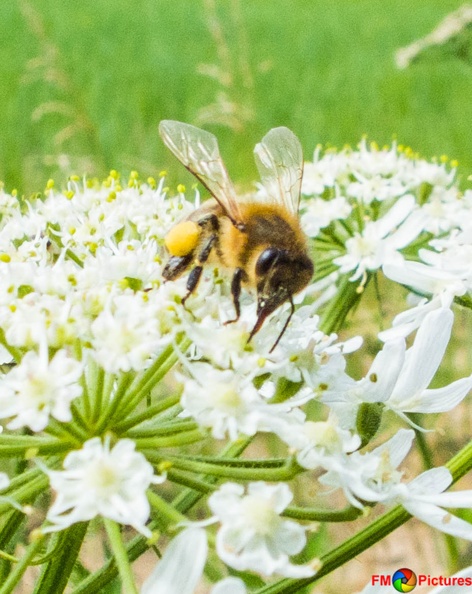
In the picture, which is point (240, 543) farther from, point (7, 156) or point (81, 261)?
point (7, 156)

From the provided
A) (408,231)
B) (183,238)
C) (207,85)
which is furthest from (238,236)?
(207,85)

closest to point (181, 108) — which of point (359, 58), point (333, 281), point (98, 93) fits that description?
point (98, 93)

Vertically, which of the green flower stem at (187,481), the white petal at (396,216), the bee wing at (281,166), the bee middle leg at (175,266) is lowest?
the green flower stem at (187,481)

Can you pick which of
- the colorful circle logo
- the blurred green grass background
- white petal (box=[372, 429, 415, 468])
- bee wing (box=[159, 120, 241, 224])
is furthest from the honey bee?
the blurred green grass background

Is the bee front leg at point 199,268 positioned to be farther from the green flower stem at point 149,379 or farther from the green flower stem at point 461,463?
the green flower stem at point 461,463

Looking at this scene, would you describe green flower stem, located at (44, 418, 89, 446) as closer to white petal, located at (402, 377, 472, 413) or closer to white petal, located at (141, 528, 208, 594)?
white petal, located at (141, 528, 208, 594)

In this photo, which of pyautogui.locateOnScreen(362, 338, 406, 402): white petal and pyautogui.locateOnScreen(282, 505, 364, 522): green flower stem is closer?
pyautogui.locateOnScreen(282, 505, 364, 522): green flower stem

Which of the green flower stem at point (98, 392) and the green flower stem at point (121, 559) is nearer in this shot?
the green flower stem at point (121, 559)

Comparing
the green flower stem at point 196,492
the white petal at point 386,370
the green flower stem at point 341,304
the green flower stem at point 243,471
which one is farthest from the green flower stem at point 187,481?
the green flower stem at point 341,304
